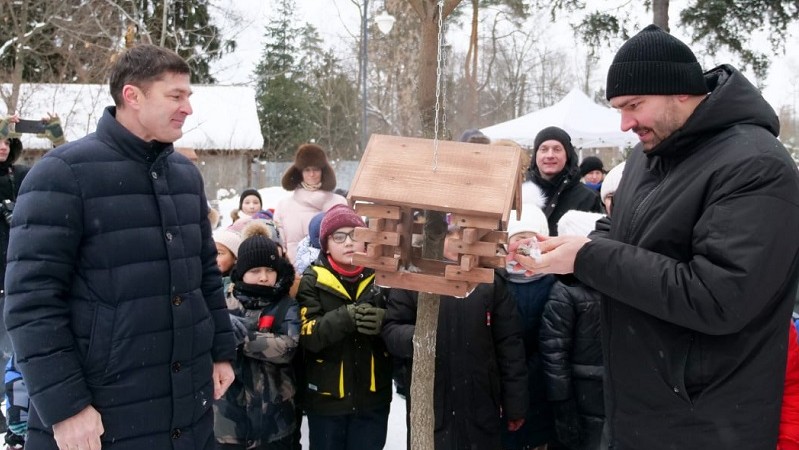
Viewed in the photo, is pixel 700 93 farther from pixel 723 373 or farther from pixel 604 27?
pixel 604 27

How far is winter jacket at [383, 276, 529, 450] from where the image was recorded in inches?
130

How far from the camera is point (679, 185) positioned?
6.39 feet

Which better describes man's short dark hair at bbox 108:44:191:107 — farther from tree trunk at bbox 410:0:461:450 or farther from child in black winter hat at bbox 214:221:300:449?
child in black winter hat at bbox 214:221:300:449

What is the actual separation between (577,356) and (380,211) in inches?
71.5

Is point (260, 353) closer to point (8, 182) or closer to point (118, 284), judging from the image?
point (118, 284)

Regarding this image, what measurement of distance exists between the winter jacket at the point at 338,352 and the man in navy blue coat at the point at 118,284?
874 mm

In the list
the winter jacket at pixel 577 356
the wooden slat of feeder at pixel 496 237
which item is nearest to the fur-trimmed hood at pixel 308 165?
the winter jacket at pixel 577 356

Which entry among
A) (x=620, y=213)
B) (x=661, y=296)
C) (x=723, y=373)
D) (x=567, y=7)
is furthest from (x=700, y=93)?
(x=567, y=7)

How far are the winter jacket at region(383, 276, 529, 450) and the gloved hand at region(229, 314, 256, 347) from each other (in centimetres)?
68

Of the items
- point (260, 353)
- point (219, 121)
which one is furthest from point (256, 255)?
point (219, 121)

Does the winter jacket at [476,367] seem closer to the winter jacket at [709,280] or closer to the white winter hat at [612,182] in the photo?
the white winter hat at [612,182]

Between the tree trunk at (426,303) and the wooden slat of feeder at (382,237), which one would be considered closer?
the wooden slat of feeder at (382,237)

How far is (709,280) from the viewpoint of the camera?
1.77m

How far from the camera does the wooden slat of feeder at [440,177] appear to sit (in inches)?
80.7
